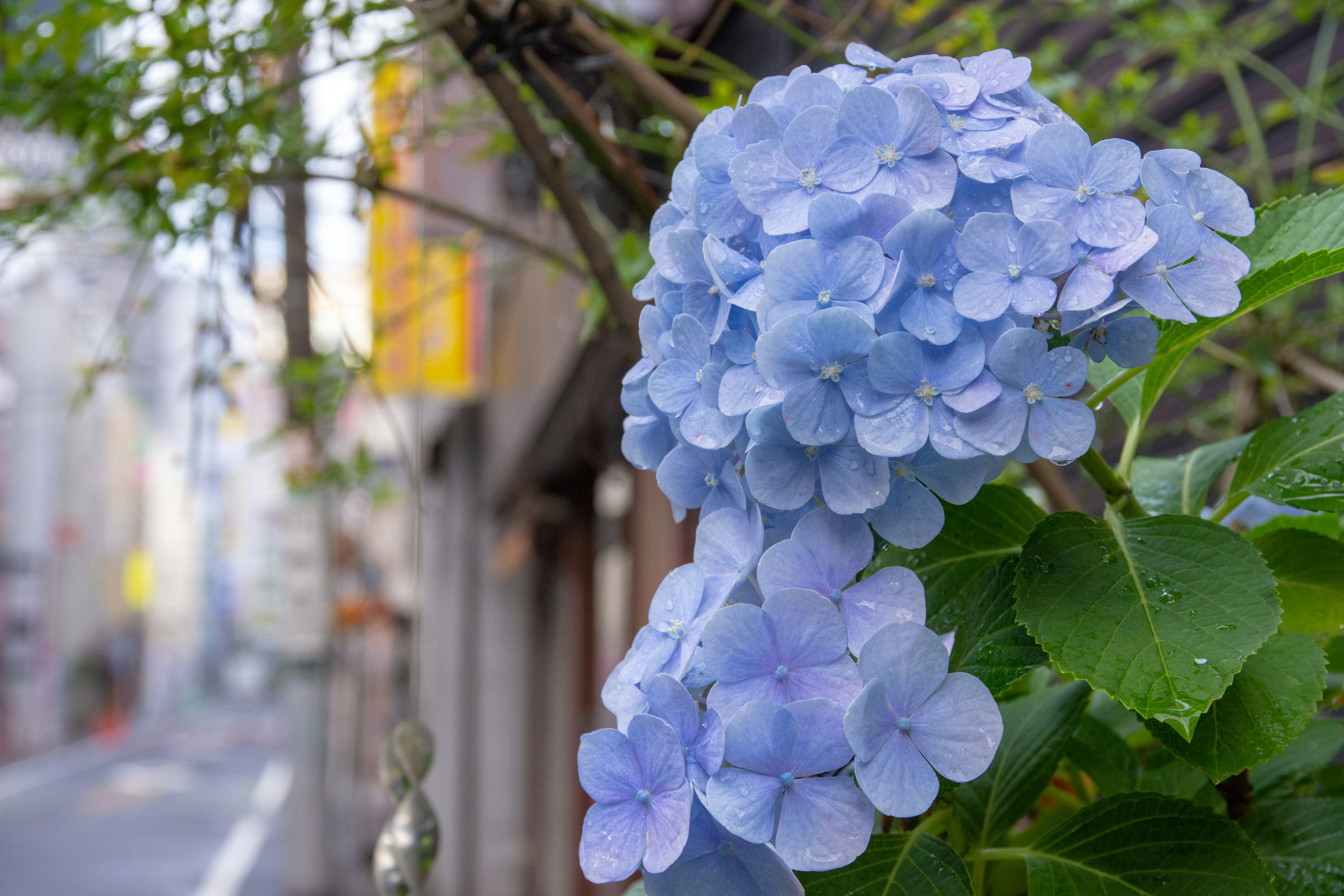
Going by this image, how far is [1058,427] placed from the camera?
492 millimetres

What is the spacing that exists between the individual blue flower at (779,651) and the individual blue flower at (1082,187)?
0.23m

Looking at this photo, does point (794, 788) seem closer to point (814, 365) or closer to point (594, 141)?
point (814, 365)

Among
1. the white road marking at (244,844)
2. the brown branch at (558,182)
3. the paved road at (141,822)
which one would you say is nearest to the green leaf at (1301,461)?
the brown branch at (558,182)

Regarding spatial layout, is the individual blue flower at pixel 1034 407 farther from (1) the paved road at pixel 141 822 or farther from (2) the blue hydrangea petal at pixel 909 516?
(1) the paved road at pixel 141 822

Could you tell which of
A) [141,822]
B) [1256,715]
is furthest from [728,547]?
[141,822]

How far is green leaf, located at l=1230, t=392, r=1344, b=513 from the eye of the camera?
61 cm

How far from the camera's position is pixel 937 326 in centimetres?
49

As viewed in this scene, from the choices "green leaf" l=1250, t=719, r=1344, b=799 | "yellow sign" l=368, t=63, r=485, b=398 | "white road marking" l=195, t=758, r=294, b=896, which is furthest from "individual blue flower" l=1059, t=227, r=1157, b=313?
"white road marking" l=195, t=758, r=294, b=896

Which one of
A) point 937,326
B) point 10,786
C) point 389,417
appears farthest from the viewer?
point 10,786

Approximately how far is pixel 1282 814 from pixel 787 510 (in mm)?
433

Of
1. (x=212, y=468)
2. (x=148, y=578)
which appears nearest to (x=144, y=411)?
(x=148, y=578)

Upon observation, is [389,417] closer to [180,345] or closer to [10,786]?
[180,345]

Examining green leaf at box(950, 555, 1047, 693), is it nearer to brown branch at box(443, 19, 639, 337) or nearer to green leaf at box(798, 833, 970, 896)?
green leaf at box(798, 833, 970, 896)

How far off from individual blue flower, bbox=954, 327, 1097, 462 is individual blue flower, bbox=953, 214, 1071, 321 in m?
0.02
